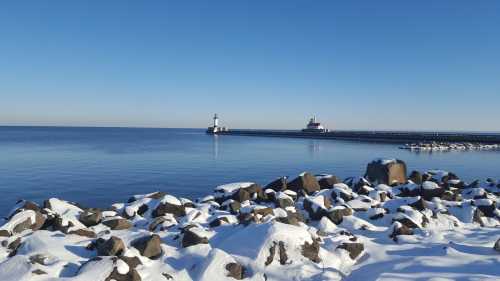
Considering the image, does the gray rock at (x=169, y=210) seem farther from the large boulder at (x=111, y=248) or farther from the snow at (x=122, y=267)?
the snow at (x=122, y=267)

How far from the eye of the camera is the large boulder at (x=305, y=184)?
730 inches

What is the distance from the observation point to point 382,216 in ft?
43.9

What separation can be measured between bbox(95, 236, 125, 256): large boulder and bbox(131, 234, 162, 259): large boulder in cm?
40

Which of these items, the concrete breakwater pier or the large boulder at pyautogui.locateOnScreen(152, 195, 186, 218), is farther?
the concrete breakwater pier

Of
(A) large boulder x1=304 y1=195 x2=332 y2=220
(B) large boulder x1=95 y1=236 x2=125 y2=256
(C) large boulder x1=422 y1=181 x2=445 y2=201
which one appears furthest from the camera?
(C) large boulder x1=422 y1=181 x2=445 y2=201

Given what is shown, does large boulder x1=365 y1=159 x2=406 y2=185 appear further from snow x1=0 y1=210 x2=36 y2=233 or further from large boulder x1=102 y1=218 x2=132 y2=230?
snow x1=0 y1=210 x2=36 y2=233

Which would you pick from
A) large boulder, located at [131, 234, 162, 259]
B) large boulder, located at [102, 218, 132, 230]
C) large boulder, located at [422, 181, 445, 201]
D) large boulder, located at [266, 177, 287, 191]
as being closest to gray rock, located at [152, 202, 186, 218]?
large boulder, located at [102, 218, 132, 230]

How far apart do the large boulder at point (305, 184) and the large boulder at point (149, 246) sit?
10128 mm

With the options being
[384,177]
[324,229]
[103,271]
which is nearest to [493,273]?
[324,229]

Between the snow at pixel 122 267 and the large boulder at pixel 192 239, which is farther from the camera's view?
the large boulder at pixel 192 239

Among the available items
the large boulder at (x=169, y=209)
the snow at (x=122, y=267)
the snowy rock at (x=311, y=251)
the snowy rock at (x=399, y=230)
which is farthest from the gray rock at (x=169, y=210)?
the snowy rock at (x=399, y=230)

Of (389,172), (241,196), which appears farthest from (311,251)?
(389,172)

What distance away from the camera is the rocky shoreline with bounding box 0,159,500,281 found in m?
8.27

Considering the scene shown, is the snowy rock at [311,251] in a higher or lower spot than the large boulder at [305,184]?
lower
